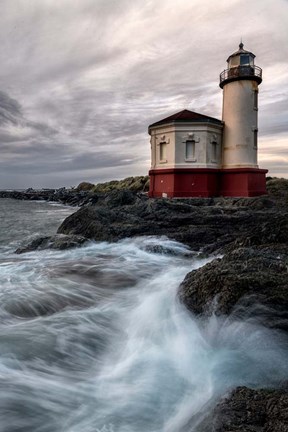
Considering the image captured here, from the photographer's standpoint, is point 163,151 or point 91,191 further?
point 91,191

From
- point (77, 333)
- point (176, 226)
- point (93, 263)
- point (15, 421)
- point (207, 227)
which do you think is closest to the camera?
point (15, 421)

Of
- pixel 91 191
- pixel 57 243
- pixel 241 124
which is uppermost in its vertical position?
pixel 241 124

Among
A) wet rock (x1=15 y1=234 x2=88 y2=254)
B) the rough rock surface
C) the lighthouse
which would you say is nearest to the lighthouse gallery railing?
the lighthouse

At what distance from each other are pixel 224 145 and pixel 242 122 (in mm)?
1126

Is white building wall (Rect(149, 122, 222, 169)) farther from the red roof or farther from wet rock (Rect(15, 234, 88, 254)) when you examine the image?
wet rock (Rect(15, 234, 88, 254))

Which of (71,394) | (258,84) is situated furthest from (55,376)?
(258,84)

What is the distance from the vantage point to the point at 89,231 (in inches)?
282

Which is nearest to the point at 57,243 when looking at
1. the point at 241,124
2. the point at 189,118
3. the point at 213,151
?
the point at 189,118

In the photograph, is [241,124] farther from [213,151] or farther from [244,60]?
[244,60]

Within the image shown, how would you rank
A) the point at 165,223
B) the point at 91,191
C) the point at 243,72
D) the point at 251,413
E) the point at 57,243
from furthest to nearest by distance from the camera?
1. the point at 91,191
2. the point at 243,72
3. the point at 165,223
4. the point at 57,243
5. the point at 251,413

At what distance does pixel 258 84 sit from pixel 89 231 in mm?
10524

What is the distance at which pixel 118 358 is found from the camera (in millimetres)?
2625

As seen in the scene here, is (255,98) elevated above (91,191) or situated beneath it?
elevated above

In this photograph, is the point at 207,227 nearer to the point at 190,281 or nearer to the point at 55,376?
the point at 190,281
